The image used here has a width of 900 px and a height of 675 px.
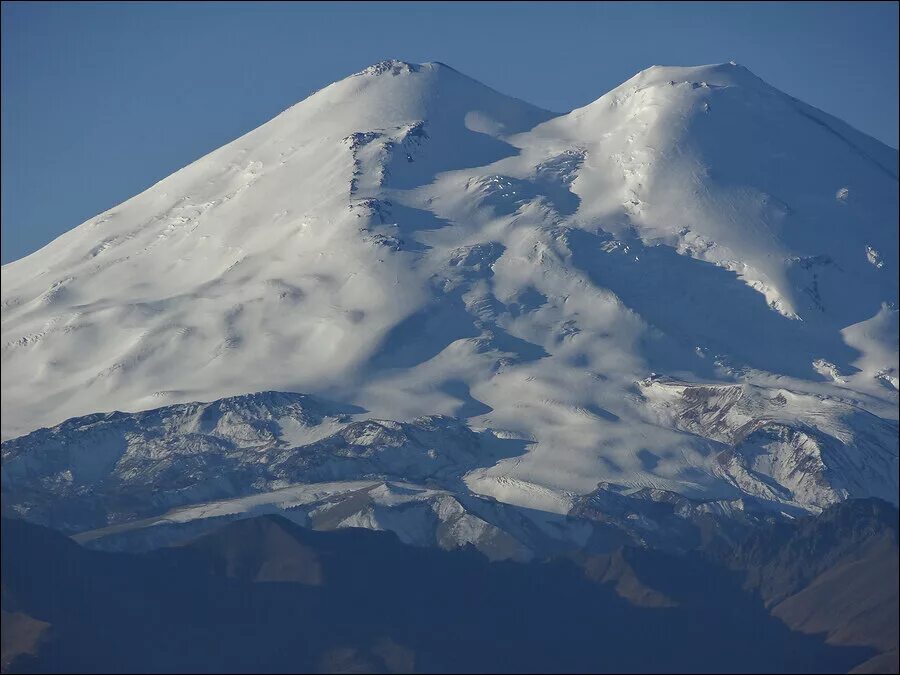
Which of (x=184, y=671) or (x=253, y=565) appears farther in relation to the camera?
(x=253, y=565)

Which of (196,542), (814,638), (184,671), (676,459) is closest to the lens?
(184,671)

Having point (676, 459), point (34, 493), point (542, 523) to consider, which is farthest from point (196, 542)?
point (676, 459)

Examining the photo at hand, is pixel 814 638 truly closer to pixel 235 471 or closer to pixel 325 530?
pixel 325 530

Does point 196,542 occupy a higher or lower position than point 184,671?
higher

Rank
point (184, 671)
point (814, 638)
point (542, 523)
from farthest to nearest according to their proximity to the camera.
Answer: point (542, 523) < point (814, 638) < point (184, 671)

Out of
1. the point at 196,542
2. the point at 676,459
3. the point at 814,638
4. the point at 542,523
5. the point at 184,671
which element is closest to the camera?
the point at 184,671

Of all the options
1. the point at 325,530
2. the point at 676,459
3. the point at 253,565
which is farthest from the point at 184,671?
the point at 676,459

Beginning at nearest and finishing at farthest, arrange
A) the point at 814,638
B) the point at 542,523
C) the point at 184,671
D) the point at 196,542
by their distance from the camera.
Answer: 1. the point at 184,671
2. the point at 814,638
3. the point at 196,542
4. the point at 542,523

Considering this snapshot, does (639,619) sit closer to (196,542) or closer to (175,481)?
(196,542)

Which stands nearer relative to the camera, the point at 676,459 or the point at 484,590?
the point at 484,590
